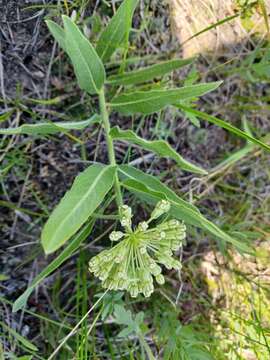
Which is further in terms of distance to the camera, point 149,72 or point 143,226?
point 149,72

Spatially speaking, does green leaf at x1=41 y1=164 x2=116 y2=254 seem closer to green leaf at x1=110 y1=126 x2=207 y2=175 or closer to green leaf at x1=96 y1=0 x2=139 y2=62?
green leaf at x1=110 y1=126 x2=207 y2=175

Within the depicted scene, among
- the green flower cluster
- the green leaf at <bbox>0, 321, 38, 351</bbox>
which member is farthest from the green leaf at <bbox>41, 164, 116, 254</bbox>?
the green leaf at <bbox>0, 321, 38, 351</bbox>

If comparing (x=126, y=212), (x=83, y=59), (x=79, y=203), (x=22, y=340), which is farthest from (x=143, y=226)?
(x=22, y=340)

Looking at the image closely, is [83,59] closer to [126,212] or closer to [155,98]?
[155,98]

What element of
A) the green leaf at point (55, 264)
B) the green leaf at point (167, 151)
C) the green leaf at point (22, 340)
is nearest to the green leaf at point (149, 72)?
the green leaf at point (167, 151)

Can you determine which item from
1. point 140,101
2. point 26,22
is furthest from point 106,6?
point 140,101
